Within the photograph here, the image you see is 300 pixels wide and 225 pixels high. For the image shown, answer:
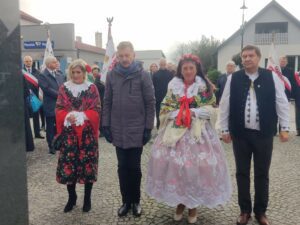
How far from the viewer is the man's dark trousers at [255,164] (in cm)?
371

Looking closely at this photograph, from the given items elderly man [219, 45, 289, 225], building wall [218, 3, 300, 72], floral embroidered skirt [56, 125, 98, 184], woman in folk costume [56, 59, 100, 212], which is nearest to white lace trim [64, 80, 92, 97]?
woman in folk costume [56, 59, 100, 212]

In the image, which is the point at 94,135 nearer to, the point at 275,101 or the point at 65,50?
the point at 275,101

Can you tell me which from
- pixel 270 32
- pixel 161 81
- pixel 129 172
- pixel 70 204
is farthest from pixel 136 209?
pixel 270 32

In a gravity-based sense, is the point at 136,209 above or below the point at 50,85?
below

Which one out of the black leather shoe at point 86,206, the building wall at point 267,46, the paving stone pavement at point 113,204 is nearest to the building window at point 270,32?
the building wall at point 267,46

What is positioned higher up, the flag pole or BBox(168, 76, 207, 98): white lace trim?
the flag pole

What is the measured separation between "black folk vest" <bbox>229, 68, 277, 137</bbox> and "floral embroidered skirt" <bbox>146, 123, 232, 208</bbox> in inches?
13.2

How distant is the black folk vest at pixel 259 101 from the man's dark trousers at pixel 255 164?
79mm

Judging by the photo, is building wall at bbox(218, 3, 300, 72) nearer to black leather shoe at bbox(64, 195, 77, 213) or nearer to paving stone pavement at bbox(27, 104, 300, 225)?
paving stone pavement at bbox(27, 104, 300, 225)

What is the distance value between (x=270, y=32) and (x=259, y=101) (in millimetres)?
25268

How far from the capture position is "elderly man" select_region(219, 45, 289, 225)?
3.65 m

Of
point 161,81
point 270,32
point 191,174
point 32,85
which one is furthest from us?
point 270,32

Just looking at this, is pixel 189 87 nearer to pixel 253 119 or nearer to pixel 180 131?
pixel 180 131

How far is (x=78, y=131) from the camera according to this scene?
404 cm
